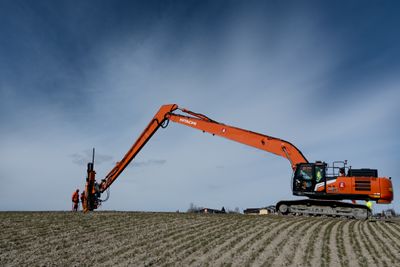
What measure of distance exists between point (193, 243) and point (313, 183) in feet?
38.1

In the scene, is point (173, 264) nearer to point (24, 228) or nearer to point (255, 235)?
point (255, 235)

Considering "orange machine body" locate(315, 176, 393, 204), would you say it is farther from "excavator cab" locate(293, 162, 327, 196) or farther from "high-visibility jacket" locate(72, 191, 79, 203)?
"high-visibility jacket" locate(72, 191, 79, 203)

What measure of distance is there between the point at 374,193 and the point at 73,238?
52.3 feet

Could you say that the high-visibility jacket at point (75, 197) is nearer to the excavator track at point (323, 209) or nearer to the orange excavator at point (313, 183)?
the orange excavator at point (313, 183)

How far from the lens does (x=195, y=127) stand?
27562 mm

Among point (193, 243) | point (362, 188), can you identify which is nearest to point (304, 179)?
point (362, 188)

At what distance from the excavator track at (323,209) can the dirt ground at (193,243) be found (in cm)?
413

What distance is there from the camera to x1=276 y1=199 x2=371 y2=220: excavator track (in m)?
23.1

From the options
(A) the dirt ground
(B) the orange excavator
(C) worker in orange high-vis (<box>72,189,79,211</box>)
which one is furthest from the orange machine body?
(C) worker in orange high-vis (<box>72,189,79,211</box>)

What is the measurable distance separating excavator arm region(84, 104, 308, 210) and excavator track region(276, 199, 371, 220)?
2329 mm

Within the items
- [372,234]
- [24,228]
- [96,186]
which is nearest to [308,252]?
[372,234]

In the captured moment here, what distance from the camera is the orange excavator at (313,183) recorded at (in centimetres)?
2242

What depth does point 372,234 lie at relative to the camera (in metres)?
16.3

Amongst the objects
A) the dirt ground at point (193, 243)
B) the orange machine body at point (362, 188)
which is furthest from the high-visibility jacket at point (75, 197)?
the orange machine body at point (362, 188)
